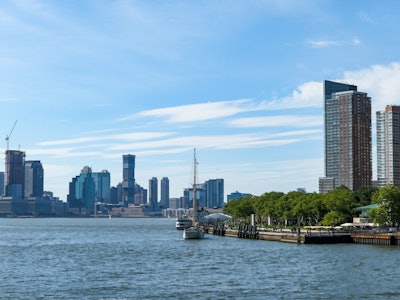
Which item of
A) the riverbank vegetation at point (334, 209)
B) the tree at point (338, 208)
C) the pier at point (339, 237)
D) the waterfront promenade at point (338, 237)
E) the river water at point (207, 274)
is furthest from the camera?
the tree at point (338, 208)

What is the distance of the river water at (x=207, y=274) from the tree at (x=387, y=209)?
1891 centimetres

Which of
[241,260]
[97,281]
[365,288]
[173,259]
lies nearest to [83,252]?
[173,259]

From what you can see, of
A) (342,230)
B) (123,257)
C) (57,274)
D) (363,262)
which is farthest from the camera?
(342,230)

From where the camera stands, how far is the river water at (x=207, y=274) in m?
69.4

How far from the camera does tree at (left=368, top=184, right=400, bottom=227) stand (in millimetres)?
145625

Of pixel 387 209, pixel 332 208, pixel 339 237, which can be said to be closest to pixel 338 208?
pixel 332 208

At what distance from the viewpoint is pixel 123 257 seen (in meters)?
114

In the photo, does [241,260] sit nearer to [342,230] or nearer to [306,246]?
[306,246]

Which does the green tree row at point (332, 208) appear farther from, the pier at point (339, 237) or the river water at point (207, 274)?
the river water at point (207, 274)

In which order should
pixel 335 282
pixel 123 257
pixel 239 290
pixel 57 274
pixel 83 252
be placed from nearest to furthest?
pixel 239 290 → pixel 335 282 → pixel 57 274 → pixel 123 257 → pixel 83 252

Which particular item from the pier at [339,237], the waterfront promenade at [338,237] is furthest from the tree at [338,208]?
the pier at [339,237]

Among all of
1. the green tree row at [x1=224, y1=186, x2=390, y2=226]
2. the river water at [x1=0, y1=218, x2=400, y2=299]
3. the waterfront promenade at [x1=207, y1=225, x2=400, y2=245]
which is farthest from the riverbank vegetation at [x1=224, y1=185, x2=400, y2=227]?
the river water at [x1=0, y1=218, x2=400, y2=299]

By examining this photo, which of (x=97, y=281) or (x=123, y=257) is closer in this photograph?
(x=97, y=281)

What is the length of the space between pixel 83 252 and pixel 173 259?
25.7 meters
